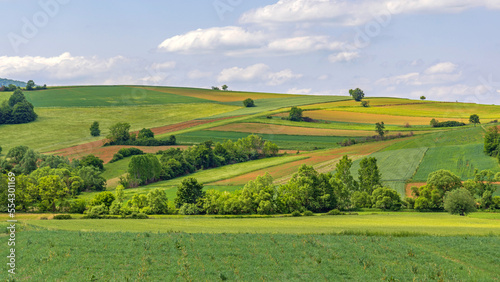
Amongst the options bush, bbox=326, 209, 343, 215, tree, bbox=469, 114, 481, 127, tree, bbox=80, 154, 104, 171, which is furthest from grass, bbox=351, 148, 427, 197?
tree, bbox=80, 154, 104, 171

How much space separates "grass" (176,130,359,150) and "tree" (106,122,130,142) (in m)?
14.8

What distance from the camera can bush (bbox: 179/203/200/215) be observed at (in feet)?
224

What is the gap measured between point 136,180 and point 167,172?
7879 mm

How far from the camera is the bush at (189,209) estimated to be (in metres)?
68.4

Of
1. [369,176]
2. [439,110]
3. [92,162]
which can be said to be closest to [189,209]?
[369,176]

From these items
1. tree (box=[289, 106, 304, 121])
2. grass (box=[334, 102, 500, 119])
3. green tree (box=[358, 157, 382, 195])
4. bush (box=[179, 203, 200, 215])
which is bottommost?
bush (box=[179, 203, 200, 215])

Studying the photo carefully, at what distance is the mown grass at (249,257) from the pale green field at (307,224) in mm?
6578

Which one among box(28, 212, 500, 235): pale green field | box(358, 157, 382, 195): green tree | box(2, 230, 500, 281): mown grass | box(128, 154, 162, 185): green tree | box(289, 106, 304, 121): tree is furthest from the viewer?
box(289, 106, 304, 121): tree

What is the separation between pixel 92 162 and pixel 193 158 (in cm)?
2380

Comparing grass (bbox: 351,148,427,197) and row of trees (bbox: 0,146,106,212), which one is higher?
grass (bbox: 351,148,427,197)

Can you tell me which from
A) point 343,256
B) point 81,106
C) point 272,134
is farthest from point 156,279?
point 81,106

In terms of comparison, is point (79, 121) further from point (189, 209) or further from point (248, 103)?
point (189, 209)

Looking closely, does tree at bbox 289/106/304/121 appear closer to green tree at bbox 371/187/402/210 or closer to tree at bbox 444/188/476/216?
green tree at bbox 371/187/402/210

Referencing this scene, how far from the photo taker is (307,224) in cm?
5222
